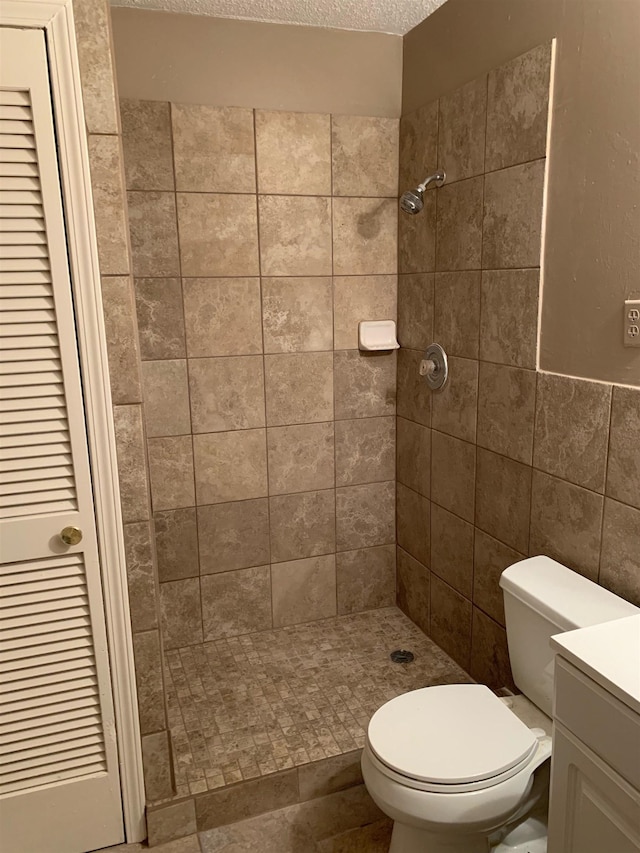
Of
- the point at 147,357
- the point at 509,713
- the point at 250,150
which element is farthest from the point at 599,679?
the point at 250,150

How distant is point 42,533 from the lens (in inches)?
60.5

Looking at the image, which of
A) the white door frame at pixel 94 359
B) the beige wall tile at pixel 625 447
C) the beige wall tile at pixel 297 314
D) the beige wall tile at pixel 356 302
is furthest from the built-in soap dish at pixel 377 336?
the white door frame at pixel 94 359

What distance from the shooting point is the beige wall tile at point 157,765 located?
1.72 m

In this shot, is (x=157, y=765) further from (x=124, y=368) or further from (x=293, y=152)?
(x=293, y=152)

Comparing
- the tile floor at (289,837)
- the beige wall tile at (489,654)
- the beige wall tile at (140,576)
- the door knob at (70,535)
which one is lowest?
the tile floor at (289,837)

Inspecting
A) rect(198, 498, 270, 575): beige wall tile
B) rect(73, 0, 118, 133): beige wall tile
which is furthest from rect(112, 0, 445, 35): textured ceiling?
rect(198, 498, 270, 575): beige wall tile

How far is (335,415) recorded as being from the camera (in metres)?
2.55

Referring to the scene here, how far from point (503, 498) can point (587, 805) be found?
0.94 meters

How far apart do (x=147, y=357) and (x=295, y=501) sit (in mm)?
798

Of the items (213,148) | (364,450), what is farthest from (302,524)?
(213,148)

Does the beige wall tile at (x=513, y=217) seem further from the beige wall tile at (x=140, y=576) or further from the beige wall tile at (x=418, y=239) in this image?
the beige wall tile at (x=140, y=576)

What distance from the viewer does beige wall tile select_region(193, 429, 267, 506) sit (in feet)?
7.89

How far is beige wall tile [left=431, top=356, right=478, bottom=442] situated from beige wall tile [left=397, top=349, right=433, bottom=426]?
0.25 feet

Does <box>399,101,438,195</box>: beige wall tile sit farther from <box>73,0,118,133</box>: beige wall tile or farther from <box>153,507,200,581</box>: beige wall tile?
<box>153,507,200,581</box>: beige wall tile
